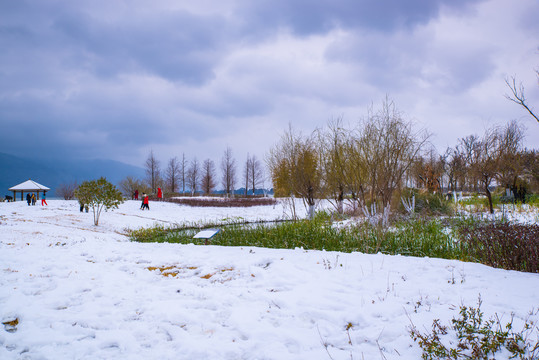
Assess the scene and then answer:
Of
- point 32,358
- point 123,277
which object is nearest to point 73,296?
point 123,277

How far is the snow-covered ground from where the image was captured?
276cm

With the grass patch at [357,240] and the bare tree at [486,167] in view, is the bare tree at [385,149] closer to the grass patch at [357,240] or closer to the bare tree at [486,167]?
the grass patch at [357,240]

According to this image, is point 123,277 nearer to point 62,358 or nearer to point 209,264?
point 209,264

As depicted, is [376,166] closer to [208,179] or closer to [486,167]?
[486,167]

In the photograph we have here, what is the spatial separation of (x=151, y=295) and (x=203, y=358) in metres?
1.67

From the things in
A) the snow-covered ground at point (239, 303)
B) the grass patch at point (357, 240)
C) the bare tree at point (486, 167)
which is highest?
the bare tree at point (486, 167)

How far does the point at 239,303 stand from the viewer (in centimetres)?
369

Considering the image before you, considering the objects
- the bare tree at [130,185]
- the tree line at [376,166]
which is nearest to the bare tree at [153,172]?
the bare tree at [130,185]

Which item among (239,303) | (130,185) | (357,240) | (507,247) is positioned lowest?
(239,303)

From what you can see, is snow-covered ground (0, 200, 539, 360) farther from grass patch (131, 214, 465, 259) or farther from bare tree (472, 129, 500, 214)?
bare tree (472, 129, 500, 214)

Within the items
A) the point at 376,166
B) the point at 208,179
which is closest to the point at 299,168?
the point at 376,166

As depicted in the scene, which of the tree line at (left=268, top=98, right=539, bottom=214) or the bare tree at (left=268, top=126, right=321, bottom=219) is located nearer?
the tree line at (left=268, top=98, right=539, bottom=214)

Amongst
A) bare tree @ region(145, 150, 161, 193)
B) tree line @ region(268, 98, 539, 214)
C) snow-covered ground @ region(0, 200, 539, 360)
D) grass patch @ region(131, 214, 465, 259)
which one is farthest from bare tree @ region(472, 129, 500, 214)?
bare tree @ region(145, 150, 161, 193)

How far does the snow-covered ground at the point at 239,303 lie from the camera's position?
9.05 feet
